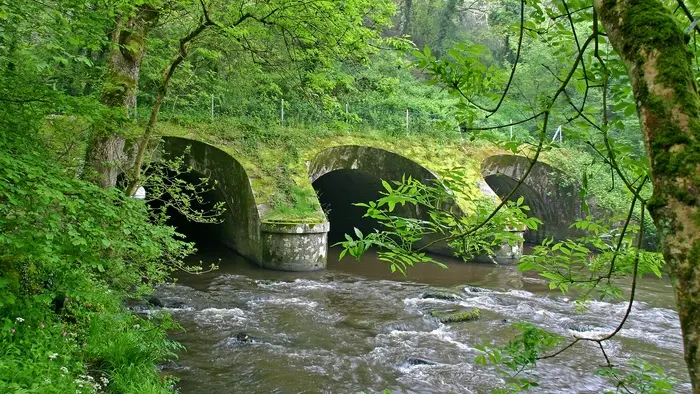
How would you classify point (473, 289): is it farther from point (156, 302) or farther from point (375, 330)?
point (156, 302)

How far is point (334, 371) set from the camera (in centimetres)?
654

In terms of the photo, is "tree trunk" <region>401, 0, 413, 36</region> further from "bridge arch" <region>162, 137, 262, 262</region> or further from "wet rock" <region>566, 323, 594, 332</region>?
"wet rock" <region>566, 323, 594, 332</region>

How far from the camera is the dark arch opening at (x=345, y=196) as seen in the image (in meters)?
17.8

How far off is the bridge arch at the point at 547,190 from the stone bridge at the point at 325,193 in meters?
0.03

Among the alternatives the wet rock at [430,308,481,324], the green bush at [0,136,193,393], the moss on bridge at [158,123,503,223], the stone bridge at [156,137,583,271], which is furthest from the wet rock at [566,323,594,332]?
the green bush at [0,136,193,393]

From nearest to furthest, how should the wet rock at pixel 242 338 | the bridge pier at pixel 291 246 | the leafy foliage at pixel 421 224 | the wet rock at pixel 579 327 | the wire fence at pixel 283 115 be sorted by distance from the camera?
the leafy foliage at pixel 421 224 < the wet rock at pixel 242 338 < the wet rock at pixel 579 327 < the bridge pier at pixel 291 246 < the wire fence at pixel 283 115

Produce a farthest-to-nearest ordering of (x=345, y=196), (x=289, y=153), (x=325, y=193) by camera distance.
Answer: (x=325, y=193)
(x=345, y=196)
(x=289, y=153)

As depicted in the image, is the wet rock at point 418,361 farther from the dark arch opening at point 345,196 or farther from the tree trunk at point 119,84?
the dark arch opening at point 345,196

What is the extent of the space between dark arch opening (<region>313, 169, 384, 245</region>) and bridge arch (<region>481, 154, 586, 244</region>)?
4.09 m

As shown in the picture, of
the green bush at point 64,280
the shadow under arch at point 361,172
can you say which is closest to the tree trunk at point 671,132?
the green bush at point 64,280

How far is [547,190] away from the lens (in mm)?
18672

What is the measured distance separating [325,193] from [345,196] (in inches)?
38.2

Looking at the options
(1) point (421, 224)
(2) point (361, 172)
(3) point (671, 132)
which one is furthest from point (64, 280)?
(2) point (361, 172)

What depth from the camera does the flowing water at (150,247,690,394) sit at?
6.29 meters
